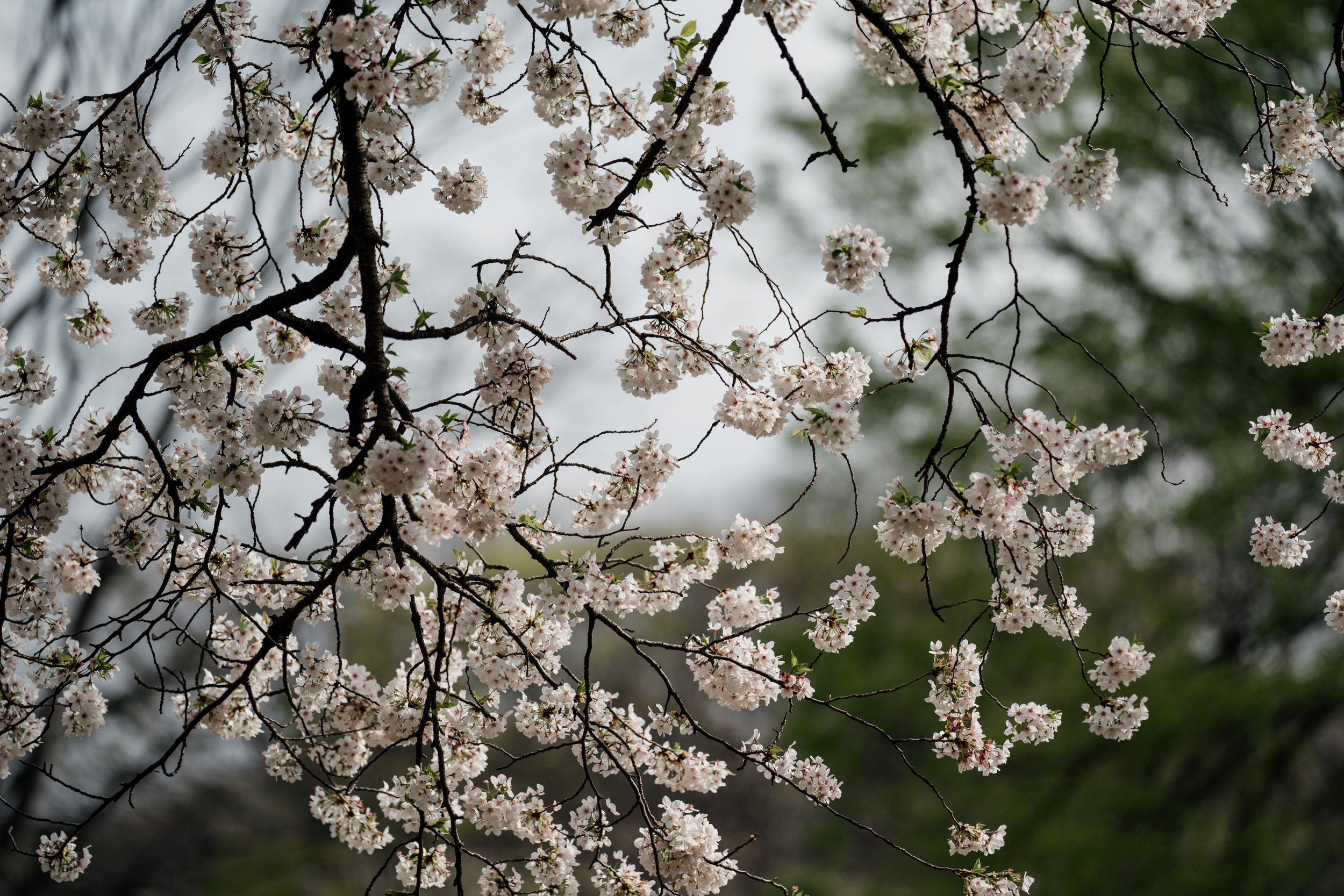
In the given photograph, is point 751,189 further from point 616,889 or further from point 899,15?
point 616,889

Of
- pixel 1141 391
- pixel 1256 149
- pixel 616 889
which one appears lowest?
pixel 616 889

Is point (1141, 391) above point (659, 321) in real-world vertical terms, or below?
above

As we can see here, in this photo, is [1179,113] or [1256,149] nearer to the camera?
[1256,149]

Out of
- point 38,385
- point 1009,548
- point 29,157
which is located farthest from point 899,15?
point 38,385

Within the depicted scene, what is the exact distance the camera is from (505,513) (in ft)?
9.67

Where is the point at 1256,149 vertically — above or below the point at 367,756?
above

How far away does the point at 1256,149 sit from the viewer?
384 inches

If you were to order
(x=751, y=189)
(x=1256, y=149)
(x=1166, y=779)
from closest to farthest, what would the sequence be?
(x=751, y=189) → (x=1166, y=779) → (x=1256, y=149)

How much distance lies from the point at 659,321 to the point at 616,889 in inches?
63.9

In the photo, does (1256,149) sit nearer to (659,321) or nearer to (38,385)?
(659,321)

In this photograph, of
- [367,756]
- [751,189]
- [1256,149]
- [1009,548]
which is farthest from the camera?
[1256,149]

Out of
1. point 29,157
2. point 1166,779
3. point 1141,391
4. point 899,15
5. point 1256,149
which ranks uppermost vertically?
point 1256,149

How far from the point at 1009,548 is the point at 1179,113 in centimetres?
919

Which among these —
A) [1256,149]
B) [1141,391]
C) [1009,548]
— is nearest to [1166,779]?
[1141,391]
